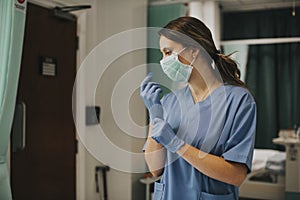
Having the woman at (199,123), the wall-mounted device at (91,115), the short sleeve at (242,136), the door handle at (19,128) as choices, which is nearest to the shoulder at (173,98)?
the woman at (199,123)

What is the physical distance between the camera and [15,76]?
1968 mm

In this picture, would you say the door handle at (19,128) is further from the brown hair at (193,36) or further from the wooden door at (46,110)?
the brown hair at (193,36)

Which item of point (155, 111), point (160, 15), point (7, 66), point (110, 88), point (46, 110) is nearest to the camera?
point (155, 111)

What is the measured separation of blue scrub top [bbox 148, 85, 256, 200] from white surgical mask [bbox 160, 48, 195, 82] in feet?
0.31

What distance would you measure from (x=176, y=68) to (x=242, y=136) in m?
0.33

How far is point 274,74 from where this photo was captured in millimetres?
2967

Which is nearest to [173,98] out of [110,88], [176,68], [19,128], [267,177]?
[176,68]

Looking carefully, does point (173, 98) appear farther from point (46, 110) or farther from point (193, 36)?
point (46, 110)

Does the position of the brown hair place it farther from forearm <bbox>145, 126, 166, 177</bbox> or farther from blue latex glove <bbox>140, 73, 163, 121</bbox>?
forearm <bbox>145, 126, 166, 177</bbox>

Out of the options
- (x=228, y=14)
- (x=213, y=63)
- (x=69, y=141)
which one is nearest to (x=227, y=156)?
(x=213, y=63)

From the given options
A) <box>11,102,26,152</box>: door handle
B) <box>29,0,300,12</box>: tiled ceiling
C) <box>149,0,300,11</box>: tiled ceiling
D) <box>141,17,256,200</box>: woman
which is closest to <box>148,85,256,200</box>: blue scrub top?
<box>141,17,256,200</box>: woman

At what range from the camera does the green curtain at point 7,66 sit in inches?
74.8

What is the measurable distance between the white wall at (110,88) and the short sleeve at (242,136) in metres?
1.84

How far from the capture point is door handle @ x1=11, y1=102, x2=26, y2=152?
218cm
